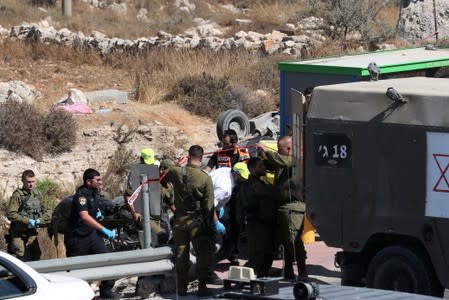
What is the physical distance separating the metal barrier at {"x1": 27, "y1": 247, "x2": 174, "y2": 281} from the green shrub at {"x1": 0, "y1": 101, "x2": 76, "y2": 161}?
9437 mm

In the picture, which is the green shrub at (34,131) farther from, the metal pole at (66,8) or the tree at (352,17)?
the metal pole at (66,8)

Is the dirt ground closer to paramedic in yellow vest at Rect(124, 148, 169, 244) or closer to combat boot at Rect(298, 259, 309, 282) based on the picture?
paramedic in yellow vest at Rect(124, 148, 169, 244)

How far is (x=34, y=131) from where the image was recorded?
840 inches

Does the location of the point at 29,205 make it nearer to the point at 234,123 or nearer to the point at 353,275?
the point at 353,275

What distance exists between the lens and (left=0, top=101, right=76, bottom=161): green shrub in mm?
21062

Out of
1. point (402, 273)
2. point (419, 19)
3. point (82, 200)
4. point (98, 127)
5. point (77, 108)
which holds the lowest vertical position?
point (402, 273)

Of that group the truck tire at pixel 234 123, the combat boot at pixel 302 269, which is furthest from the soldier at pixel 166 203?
the truck tire at pixel 234 123

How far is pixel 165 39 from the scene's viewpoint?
Result: 35.1 metres

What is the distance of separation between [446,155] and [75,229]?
4.20 meters

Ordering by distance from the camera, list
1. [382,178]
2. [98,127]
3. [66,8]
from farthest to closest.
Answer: [66,8], [98,127], [382,178]

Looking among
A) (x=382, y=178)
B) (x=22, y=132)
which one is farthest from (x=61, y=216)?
(x=22, y=132)

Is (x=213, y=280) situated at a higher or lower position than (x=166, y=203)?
lower

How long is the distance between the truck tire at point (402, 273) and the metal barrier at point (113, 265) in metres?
2.19

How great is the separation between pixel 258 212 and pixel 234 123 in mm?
7607
